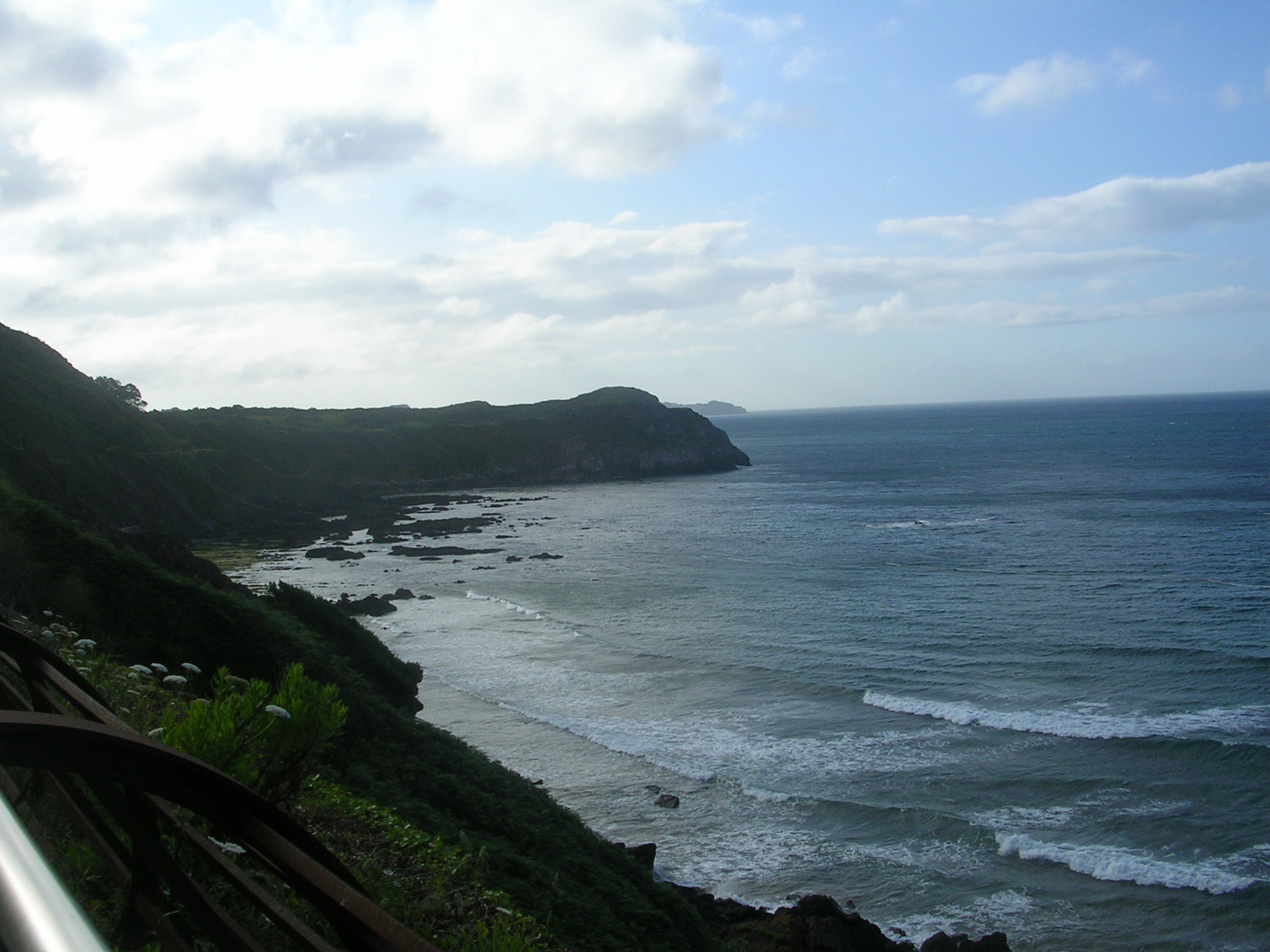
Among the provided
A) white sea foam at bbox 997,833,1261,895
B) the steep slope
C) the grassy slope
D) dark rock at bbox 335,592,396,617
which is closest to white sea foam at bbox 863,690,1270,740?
white sea foam at bbox 997,833,1261,895

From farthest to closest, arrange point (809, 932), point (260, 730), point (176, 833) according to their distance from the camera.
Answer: point (809, 932)
point (260, 730)
point (176, 833)

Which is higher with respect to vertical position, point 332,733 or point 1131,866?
point 332,733

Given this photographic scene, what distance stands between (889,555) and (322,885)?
5147 cm

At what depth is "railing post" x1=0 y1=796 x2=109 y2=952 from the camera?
3.93 ft

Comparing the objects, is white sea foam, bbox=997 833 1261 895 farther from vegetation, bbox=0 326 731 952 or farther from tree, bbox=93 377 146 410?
tree, bbox=93 377 146 410

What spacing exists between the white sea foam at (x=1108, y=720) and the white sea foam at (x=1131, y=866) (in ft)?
19.4

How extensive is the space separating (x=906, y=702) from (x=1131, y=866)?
31.2 ft

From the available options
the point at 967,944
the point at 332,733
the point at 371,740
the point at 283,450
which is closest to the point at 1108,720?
the point at 967,944

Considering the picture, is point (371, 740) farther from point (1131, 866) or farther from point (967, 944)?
point (1131, 866)

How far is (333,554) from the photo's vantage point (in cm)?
5412

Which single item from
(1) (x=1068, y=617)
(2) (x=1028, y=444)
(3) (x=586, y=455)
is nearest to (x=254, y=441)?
(3) (x=586, y=455)

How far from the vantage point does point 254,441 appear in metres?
88.9

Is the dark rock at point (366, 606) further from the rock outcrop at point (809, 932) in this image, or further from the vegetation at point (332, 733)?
the rock outcrop at point (809, 932)

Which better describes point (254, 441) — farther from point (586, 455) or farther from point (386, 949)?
point (386, 949)
